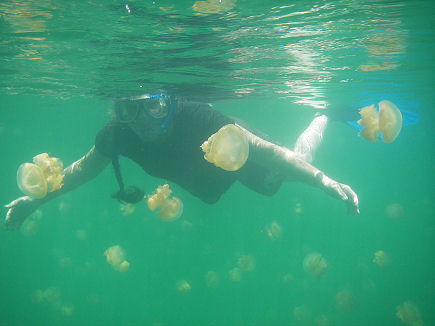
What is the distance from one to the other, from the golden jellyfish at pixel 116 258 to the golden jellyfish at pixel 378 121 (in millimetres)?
8236

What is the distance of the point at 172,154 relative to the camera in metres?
5.31

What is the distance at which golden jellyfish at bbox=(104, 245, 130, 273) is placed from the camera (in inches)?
372

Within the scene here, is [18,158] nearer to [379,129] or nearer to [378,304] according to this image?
[378,304]

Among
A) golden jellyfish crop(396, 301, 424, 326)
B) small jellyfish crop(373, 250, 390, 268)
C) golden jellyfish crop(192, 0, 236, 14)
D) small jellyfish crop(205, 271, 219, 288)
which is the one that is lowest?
small jellyfish crop(205, 271, 219, 288)

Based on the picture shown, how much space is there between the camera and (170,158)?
5359mm

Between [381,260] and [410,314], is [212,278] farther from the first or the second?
[410,314]

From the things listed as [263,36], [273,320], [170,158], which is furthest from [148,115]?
[273,320]

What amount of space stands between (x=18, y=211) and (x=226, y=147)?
143 inches

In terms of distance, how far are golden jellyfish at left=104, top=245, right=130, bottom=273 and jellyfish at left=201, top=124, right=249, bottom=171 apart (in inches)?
278

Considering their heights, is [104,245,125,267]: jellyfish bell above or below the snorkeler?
below

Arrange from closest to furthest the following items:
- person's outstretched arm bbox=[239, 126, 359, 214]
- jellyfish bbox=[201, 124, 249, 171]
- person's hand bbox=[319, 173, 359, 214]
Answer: jellyfish bbox=[201, 124, 249, 171] < person's hand bbox=[319, 173, 359, 214] < person's outstretched arm bbox=[239, 126, 359, 214]

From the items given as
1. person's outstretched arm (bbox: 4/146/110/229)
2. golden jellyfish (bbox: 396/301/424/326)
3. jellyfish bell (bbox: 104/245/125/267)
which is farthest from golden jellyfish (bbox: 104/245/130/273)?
golden jellyfish (bbox: 396/301/424/326)

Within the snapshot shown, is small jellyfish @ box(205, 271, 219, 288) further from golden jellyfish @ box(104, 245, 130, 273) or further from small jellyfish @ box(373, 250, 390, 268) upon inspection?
small jellyfish @ box(373, 250, 390, 268)

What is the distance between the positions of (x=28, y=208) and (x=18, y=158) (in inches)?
2546
